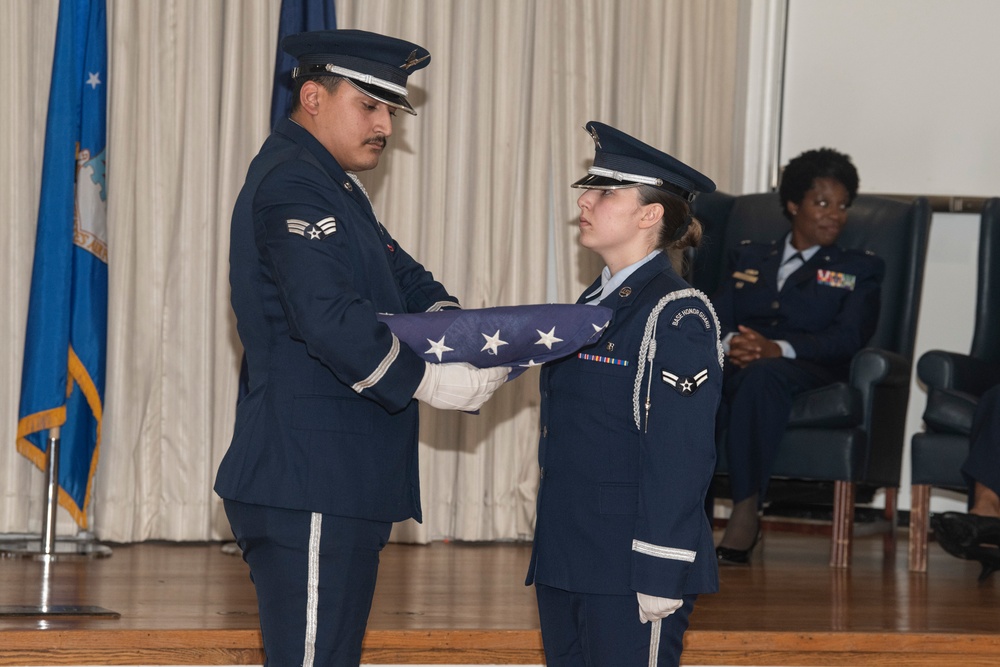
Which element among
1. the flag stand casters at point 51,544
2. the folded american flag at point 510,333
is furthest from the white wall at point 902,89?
the folded american flag at point 510,333

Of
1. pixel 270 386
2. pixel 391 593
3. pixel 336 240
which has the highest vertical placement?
pixel 336 240

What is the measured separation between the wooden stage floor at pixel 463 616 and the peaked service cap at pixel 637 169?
3.96 ft

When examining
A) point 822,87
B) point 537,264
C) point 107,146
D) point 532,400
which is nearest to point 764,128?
point 822,87

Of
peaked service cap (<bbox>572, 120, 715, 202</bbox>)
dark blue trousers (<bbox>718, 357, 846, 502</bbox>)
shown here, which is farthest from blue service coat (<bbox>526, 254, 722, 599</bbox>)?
dark blue trousers (<bbox>718, 357, 846, 502</bbox>)

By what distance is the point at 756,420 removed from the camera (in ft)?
13.2

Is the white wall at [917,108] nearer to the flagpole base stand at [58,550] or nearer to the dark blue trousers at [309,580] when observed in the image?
the flagpole base stand at [58,550]

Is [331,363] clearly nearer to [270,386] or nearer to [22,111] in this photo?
[270,386]

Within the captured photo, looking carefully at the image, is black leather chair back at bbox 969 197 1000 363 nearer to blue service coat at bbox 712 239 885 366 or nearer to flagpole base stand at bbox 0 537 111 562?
blue service coat at bbox 712 239 885 366

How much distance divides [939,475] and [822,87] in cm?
206

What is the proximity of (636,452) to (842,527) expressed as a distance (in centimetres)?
245

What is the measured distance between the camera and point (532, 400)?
449cm

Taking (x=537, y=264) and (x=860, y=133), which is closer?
(x=537, y=264)

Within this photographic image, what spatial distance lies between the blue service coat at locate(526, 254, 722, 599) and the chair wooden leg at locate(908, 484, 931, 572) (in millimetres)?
2383

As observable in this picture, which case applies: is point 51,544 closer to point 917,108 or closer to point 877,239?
point 877,239
